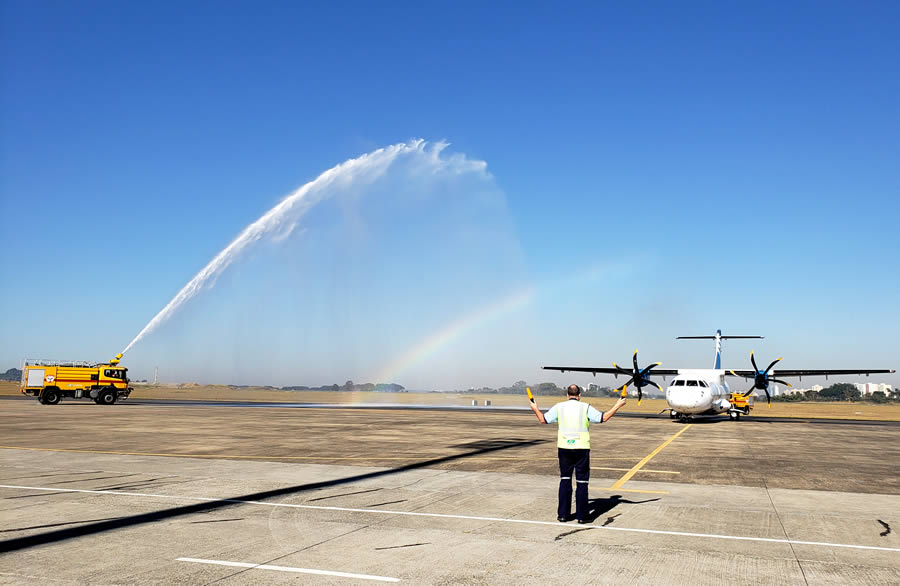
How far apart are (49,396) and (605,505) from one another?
48.9m

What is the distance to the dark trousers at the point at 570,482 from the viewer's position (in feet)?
31.0

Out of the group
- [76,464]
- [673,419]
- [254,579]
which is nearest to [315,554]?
[254,579]

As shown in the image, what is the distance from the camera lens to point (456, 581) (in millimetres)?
6535

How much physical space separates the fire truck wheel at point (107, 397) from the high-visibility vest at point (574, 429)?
48.1 meters

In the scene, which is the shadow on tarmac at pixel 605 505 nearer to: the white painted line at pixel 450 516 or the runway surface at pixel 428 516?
the runway surface at pixel 428 516

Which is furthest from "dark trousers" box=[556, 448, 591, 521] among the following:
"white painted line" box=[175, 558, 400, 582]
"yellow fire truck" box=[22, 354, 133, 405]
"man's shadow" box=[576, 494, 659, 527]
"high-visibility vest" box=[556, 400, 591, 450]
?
"yellow fire truck" box=[22, 354, 133, 405]

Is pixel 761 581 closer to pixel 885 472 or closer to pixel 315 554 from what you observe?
pixel 315 554

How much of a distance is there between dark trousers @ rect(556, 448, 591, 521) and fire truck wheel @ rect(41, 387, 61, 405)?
160 ft

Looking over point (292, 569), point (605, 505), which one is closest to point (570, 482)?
point (605, 505)

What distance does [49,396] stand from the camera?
47594 millimetres

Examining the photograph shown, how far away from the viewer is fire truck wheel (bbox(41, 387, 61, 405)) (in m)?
47.3

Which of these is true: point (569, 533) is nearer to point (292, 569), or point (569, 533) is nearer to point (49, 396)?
point (292, 569)

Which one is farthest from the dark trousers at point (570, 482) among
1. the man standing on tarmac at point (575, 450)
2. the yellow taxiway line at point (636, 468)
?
the yellow taxiway line at point (636, 468)

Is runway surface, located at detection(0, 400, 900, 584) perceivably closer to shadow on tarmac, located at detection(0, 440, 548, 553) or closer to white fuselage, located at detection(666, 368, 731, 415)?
shadow on tarmac, located at detection(0, 440, 548, 553)
